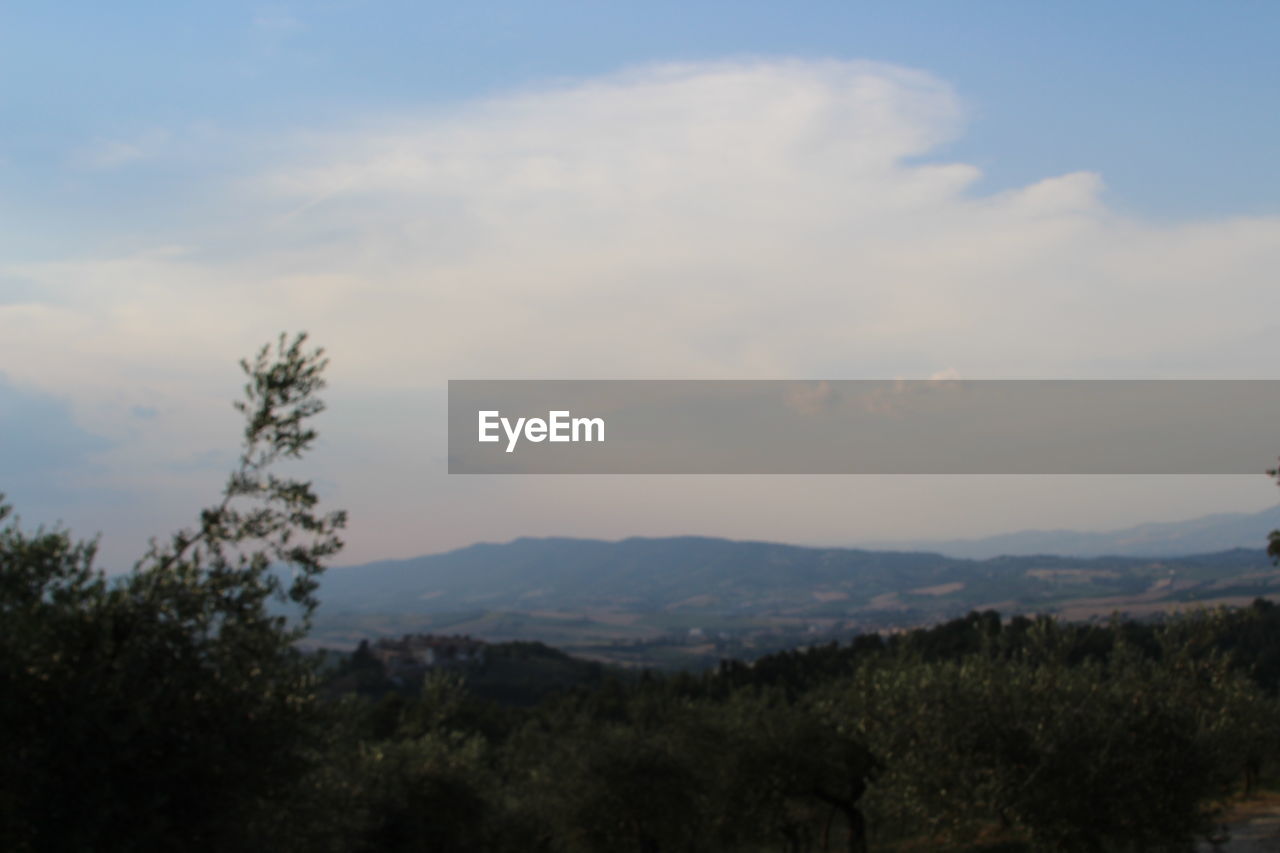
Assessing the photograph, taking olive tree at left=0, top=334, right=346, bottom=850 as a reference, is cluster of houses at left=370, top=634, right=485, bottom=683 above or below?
below

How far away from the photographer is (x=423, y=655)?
110250mm

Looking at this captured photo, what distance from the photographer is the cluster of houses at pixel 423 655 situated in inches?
3621

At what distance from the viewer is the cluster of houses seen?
9197 cm

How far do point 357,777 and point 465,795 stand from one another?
3.16 meters

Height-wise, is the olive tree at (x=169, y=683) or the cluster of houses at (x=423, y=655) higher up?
the olive tree at (x=169, y=683)

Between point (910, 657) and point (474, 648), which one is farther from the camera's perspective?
point (474, 648)

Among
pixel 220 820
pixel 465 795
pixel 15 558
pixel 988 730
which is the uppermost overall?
pixel 15 558

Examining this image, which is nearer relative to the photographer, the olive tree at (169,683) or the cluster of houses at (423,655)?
the olive tree at (169,683)

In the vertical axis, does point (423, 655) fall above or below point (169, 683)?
below

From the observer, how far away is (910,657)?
31938 mm

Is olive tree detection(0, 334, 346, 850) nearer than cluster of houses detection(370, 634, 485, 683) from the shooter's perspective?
Yes

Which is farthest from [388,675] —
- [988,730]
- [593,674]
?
[988,730]

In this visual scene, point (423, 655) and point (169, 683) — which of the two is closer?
point (169, 683)

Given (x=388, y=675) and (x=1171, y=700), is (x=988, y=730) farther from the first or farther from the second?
(x=388, y=675)
